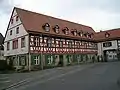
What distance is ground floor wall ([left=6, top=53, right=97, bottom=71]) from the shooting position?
3219 cm

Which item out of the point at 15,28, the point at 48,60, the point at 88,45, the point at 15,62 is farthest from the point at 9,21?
the point at 88,45

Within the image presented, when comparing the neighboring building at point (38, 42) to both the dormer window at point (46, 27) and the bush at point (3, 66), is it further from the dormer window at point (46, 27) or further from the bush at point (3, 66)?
the bush at point (3, 66)

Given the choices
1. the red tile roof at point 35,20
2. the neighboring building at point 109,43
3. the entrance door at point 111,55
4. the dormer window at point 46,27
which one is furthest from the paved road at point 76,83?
the entrance door at point 111,55

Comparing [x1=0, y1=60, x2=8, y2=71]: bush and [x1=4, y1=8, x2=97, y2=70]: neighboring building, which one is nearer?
[x1=4, y1=8, x2=97, y2=70]: neighboring building

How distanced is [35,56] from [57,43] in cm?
651

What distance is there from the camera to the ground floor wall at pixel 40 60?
106 ft

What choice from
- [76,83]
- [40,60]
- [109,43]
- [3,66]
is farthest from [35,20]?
[109,43]

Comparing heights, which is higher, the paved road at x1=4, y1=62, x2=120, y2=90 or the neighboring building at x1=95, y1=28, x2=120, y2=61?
the neighboring building at x1=95, y1=28, x2=120, y2=61

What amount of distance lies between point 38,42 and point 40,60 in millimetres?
3204

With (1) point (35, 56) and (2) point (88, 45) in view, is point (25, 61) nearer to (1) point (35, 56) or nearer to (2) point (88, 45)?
(1) point (35, 56)

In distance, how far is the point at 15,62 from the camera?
1412 inches

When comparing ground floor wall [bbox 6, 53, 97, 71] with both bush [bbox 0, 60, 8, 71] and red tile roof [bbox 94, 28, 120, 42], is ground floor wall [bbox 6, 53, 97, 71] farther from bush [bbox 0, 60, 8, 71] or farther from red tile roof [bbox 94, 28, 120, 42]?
red tile roof [bbox 94, 28, 120, 42]

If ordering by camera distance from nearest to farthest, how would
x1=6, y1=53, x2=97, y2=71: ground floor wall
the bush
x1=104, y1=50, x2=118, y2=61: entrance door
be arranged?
x1=6, y1=53, x2=97, y2=71: ground floor wall, the bush, x1=104, y1=50, x2=118, y2=61: entrance door

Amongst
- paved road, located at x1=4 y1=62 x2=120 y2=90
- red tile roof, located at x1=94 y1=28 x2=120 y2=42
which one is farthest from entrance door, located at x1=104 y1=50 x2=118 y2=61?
paved road, located at x1=4 y1=62 x2=120 y2=90
